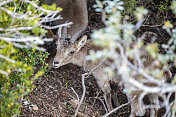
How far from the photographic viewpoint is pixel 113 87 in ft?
22.2

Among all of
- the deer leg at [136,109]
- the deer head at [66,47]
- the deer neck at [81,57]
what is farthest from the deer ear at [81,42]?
the deer leg at [136,109]

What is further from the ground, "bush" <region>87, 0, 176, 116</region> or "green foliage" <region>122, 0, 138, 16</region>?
"bush" <region>87, 0, 176, 116</region>

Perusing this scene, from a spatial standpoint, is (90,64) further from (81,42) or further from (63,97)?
(63,97)

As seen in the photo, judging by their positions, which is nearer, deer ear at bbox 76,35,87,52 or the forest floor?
the forest floor

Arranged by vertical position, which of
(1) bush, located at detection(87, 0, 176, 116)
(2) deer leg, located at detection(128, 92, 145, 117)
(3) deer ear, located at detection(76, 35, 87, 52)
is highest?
(1) bush, located at detection(87, 0, 176, 116)

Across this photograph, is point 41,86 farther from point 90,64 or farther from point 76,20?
point 76,20

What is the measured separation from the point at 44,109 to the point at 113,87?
201 centimetres

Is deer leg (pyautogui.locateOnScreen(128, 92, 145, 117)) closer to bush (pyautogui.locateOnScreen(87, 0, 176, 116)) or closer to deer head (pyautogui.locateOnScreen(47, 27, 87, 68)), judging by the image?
deer head (pyautogui.locateOnScreen(47, 27, 87, 68))

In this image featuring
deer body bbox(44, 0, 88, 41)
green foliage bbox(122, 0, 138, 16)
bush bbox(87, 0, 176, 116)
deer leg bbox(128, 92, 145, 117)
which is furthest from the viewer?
green foliage bbox(122, 0, 138, 16)

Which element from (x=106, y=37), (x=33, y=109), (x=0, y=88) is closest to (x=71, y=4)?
(x=33, y=109)

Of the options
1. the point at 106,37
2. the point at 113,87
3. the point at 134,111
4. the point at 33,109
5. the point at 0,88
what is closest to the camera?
the point at 106,37

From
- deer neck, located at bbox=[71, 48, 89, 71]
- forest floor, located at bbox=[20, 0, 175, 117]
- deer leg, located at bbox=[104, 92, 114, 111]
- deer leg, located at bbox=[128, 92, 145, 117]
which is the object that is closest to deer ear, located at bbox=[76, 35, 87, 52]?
deer neck, located at bbox=[71, 48, 89, 71]

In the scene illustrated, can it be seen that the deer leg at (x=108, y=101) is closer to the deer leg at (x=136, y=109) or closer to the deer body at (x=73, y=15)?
the deer leg at (x=136, y=109)

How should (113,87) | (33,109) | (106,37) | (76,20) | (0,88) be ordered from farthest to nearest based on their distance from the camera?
(76,20) → (113,87) → (33,109) → (0,88) → (106,37)
